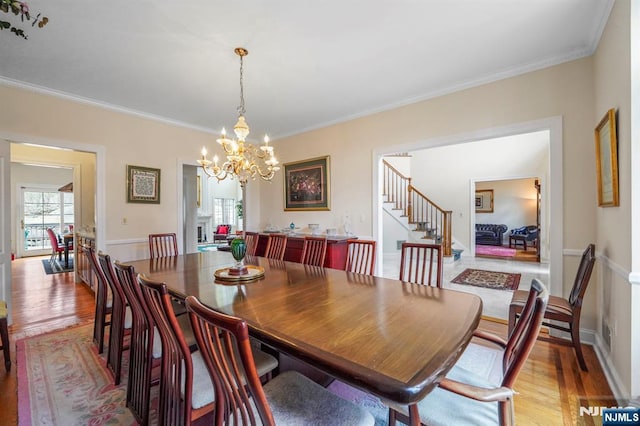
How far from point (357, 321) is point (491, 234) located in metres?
10.4

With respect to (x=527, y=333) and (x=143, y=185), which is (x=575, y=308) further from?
(x=143, y=185)

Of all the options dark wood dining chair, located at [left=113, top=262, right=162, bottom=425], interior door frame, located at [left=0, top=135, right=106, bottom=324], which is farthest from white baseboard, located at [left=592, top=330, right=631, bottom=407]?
interior door frame, located at [left=0, top=135, right=106, bottom=324]

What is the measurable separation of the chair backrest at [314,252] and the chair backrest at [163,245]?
1906 mm

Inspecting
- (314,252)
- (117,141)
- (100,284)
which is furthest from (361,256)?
(117,141)

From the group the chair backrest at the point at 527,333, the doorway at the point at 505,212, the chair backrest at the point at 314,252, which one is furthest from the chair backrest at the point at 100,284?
the doorway at the point at 505,212

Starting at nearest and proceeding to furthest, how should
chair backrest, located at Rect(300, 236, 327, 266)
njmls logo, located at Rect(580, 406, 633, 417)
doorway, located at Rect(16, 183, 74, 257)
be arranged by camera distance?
1. njmls logo, located at Rect(580, 406, 633, 417)
2. chair backrest, located at Rect(300, 236, 327, 266)
3. doorway, located at Rect(16, 183, 74, 257)

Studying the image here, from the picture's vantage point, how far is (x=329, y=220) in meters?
4.48

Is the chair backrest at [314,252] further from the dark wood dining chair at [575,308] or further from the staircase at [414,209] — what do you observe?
the staircase at [414,209]

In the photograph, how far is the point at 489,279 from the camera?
16.0 ft

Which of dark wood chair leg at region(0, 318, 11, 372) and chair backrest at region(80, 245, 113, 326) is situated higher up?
chair backrest at region(80, 245, 113, 326)

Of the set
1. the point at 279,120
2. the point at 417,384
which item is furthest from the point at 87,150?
the point at 417,384

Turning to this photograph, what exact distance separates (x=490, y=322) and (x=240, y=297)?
2894mm

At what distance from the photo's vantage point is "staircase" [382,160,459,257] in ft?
23.3

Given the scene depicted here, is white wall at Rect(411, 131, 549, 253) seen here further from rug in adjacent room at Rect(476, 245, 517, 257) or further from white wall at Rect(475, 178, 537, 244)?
white wall at Rect(475, 178, 537, 244)
